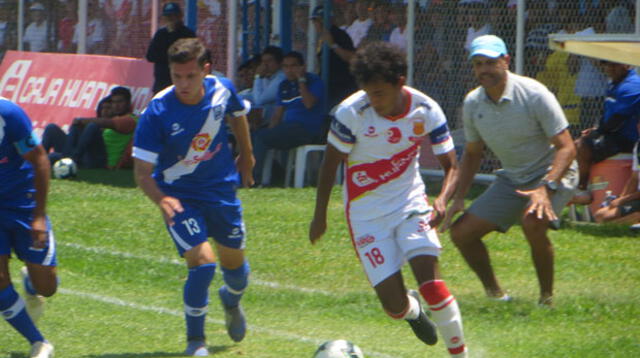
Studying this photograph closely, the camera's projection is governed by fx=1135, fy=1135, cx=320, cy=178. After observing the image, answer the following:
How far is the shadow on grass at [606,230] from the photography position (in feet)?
36.4

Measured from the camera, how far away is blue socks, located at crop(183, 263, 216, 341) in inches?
268

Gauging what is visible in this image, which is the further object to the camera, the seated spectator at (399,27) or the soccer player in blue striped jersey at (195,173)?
the seated spectator at (399,27)

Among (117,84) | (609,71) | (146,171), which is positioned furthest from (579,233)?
(117,84)

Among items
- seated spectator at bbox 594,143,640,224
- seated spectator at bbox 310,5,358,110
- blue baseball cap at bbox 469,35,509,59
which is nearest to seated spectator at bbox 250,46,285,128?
seated spectator at bbox 310,5,358,110

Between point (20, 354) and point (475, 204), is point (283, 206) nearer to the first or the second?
point (475, 204)

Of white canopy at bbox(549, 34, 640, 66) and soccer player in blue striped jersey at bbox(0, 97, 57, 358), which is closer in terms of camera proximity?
white canopy at bbox(549, 34, 640, 66)

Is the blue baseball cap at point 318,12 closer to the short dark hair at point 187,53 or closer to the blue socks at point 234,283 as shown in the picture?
the blue socks at point 234,283

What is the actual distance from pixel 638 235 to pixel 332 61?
18.3 ft

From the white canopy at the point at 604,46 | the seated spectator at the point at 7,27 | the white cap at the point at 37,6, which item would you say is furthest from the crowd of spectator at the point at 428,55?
the seated spectator at the point at 7,27

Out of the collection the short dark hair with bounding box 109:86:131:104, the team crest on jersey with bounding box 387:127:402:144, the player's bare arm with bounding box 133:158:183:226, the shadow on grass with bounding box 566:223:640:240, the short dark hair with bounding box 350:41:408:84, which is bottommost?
the short dark hair with bounding box 109:86:131:104

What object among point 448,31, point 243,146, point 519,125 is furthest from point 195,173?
point 448,31

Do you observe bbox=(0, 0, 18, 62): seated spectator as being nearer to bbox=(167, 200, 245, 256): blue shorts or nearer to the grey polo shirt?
the grey polo shirt

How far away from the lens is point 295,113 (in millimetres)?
14547

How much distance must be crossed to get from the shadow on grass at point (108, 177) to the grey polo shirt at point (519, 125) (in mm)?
7832
